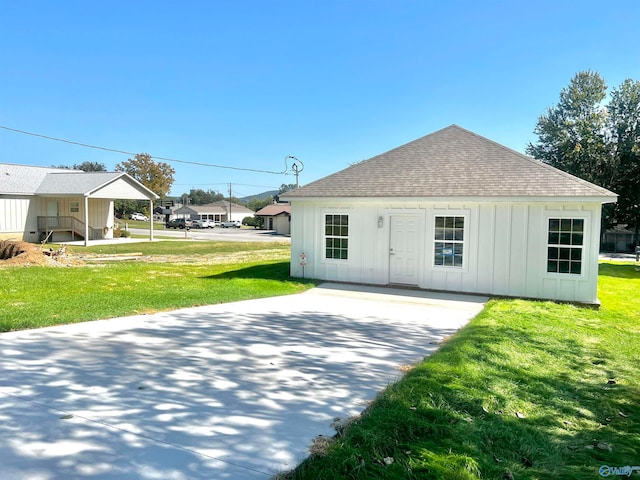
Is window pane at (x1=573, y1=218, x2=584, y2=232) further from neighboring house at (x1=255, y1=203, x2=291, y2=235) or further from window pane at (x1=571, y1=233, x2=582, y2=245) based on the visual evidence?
neighboring house at (x1=255, y1=203, x2=291, y2=235)

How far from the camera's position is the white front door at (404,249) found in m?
12.2

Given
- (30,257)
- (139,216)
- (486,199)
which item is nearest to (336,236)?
(486,199)

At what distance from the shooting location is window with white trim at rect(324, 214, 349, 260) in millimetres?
13102

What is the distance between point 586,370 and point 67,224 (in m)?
32.3

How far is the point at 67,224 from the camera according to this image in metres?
30.7

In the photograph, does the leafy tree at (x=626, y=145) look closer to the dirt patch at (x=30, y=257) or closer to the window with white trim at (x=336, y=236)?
the window with white trim at (x=336, y=236)

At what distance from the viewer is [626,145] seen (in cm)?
3334

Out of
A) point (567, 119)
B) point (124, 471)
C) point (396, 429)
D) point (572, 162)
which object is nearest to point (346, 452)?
point (396, 429)

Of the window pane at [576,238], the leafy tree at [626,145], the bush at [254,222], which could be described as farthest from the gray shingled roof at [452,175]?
the bush at [254,222]

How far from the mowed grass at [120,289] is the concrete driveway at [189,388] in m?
0.92

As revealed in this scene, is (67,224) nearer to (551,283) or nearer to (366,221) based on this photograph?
(366,221)

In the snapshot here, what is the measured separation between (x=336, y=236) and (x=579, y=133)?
2965 centimetres

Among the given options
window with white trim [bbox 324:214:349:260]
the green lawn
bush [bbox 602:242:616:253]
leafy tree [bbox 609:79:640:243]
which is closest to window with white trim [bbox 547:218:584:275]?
the green lawn

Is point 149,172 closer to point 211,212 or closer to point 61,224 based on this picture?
point 211,212
